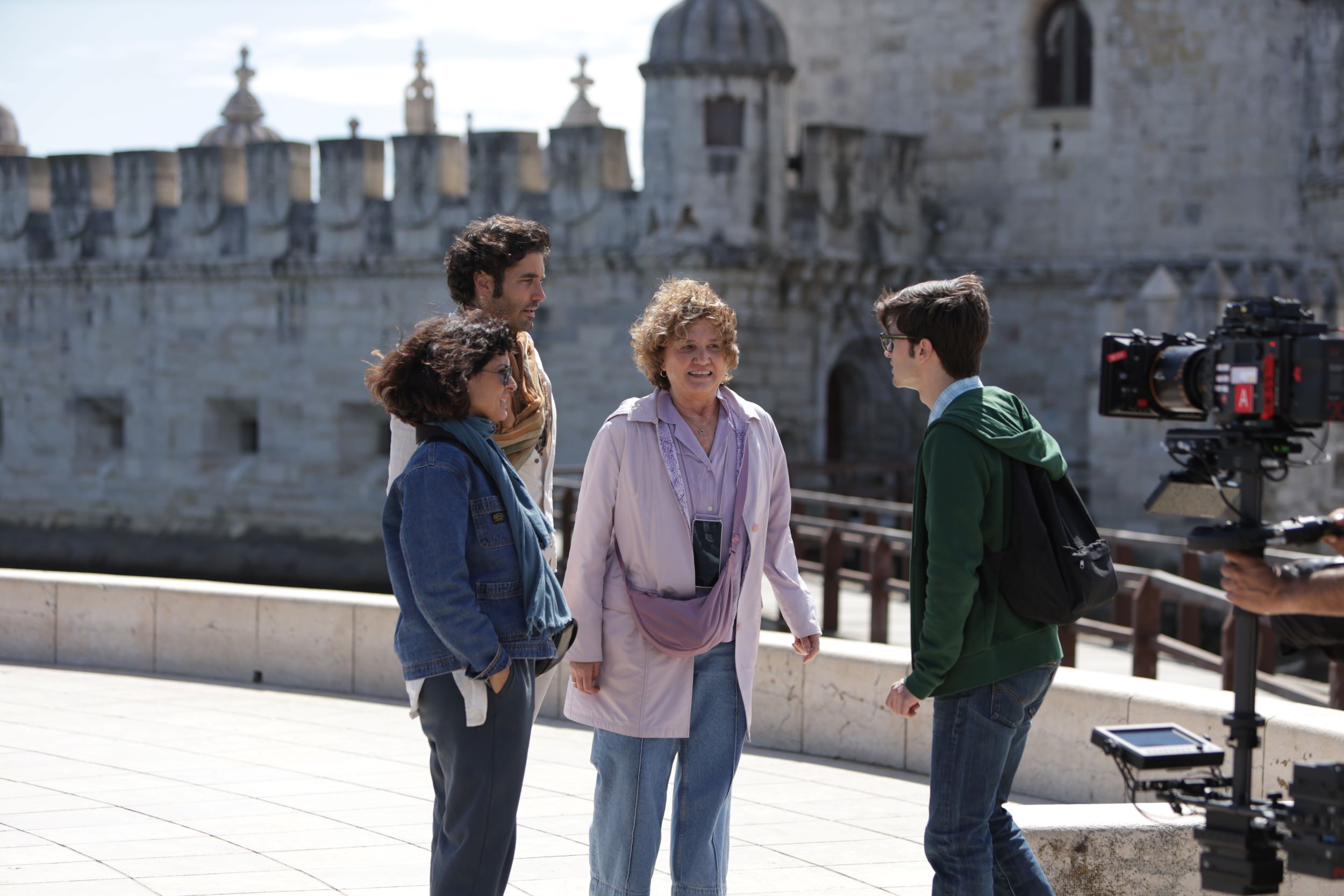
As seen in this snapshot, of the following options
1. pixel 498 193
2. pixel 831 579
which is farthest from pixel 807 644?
pixel 498 193

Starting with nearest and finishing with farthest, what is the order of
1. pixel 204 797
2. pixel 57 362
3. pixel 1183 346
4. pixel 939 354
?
pixel 1183 346, pixel 939 354, pixel 204 797, pixel 57 362

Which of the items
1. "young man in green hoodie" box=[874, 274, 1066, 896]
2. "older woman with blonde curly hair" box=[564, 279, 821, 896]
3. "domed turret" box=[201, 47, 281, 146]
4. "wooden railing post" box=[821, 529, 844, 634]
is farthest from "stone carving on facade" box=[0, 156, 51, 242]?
"young man in green hoodie" box=[874, 274, 1066, 896]

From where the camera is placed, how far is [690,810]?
13.8 ft

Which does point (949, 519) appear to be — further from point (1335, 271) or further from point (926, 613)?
point (1335, 271)

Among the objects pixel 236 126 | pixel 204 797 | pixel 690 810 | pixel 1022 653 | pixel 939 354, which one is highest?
pixel 236 126

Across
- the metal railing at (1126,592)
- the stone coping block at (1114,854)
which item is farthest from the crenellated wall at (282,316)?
the stone coping block at (1114,854)

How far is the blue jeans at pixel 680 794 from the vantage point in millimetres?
4145

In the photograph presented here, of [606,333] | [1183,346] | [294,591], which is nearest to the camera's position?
[1183,346]

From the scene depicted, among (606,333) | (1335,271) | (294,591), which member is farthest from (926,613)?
(1335,271)

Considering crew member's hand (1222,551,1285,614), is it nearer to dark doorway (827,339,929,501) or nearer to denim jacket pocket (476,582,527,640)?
denim jacket pocket (476,582,527,640)

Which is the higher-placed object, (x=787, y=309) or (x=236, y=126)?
(x=236, y=126)

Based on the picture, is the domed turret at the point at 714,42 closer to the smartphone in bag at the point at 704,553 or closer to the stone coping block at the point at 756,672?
the stone coping block at the point at 756,672

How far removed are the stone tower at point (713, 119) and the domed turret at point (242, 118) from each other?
42.1 ft

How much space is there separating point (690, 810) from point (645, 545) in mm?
666
